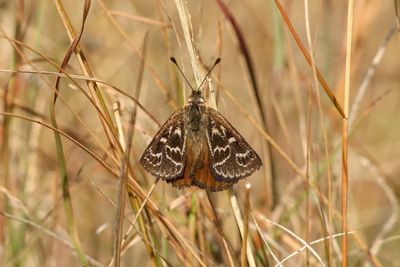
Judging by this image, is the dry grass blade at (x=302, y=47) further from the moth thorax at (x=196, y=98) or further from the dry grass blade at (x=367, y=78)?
the dry grass blade at (x=367, y=78)

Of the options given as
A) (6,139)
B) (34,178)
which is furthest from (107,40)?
(6,139)

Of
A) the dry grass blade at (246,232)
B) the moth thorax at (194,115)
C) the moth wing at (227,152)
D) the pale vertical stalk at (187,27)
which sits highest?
the pale vertical stalk at (187,27)

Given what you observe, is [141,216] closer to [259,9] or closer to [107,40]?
[107,40]

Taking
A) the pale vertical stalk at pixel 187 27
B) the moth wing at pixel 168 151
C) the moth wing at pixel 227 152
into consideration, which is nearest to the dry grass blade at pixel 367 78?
the moth wing at pixel 227 152

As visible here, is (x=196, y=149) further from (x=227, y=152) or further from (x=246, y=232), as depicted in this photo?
(x=246, y=232)

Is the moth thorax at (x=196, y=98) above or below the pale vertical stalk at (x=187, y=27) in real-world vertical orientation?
below

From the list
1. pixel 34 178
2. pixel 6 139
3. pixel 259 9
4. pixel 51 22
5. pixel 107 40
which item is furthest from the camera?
pixel 259 9

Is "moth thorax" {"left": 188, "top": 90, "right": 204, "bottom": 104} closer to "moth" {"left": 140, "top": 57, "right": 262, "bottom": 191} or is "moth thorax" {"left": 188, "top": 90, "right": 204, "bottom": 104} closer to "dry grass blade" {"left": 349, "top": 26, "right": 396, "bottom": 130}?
"moth" {"left": 140, "top": 57, "right": 262, "bottom": 191}

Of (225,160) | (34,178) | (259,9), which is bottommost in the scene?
(225,160)
